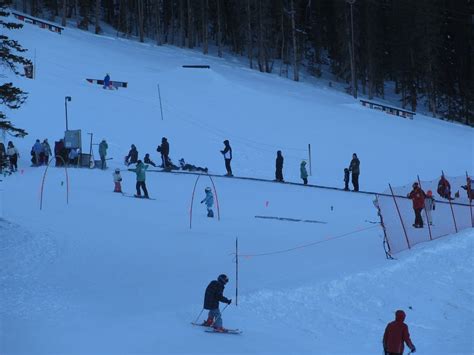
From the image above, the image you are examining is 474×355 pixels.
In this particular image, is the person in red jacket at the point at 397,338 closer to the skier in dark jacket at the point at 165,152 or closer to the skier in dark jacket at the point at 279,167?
the skier in dark jacket at the point at 279,167

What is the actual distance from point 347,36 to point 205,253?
53.5 metres

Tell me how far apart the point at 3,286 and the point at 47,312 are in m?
1.77

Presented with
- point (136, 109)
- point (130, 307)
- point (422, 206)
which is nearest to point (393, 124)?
point (136, 109)

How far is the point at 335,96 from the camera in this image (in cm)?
5972

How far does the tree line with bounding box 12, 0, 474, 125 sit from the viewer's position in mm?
68438

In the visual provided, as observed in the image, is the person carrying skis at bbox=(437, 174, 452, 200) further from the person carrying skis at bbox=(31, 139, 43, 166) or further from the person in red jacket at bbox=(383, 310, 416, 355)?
the person carrying skis at bbox=(31, 139, 43, 166)

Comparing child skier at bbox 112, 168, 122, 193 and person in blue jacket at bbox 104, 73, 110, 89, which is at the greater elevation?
person in blue jacket at bbox 104, 73, 110, 89

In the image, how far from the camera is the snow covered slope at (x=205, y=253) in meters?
14.3

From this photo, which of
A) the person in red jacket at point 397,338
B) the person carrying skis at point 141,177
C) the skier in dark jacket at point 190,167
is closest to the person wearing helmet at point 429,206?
the person carrying skis at point 141,177

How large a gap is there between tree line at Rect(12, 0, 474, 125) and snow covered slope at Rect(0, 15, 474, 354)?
27579 millimetres

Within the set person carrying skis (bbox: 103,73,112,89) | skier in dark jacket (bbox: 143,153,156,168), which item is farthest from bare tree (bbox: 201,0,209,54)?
skier in dark jacket (bbox: 143,153,156,168)

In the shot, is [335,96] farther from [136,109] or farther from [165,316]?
[165,316]

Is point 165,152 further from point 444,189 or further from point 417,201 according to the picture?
point 417,201

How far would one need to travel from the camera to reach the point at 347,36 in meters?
70.1
